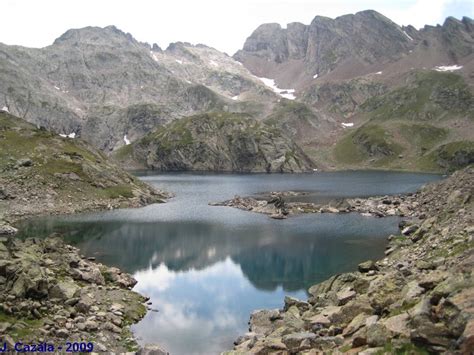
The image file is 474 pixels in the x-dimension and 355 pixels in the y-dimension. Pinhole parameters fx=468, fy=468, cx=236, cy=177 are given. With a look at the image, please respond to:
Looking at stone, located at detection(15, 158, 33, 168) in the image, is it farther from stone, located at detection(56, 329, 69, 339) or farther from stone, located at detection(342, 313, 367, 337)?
stone, located at detection(342, 313, 367, 337)

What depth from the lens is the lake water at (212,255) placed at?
131 feet

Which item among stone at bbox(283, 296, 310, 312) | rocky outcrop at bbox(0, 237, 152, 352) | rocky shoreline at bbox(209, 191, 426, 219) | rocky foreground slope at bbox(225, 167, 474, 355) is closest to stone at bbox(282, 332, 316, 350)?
rocky foreground slope at bbox(225, 167, 474, 355)

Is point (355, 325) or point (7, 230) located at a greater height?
point (355, 325)

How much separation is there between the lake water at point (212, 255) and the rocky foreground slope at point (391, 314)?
4.60 meters

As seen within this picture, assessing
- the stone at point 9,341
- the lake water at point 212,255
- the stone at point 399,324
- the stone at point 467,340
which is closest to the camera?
the stone at point 467,340

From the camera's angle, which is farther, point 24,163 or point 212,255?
point 24,163

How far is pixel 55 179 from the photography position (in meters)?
107

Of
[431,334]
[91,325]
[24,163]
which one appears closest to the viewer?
[431,334]

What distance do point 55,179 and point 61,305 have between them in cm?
7648

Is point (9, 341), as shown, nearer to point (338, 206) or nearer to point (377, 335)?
point (377, 335)

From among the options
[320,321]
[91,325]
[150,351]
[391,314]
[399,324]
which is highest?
[399,324]

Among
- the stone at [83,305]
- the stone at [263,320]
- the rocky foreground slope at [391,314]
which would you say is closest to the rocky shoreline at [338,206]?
the rocky foreground slope at [391,314]

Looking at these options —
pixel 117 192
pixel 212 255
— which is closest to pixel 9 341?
pixel 212 255

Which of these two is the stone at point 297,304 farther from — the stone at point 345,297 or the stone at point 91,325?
the stone at point 91,325
